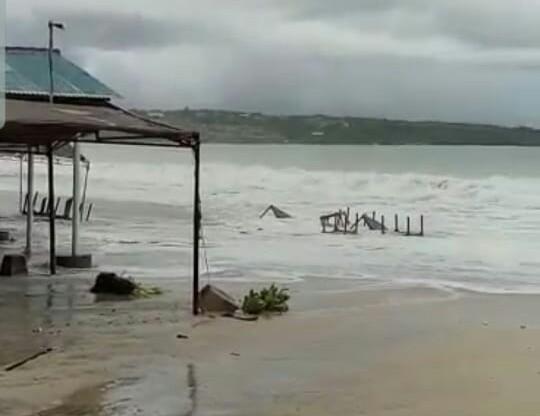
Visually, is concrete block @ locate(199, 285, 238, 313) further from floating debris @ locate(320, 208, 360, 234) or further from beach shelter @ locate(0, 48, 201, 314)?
floating debris @ locate(320, 208, 360, 234)

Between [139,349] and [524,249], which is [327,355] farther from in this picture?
[524,249]

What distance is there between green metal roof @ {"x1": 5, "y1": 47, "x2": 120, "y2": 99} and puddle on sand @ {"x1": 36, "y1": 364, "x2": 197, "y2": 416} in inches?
457

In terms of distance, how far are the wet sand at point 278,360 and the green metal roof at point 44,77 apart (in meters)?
5.87

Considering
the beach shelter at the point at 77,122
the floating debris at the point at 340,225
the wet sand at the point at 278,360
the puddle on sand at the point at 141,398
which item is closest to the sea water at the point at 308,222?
the floating debris at the point at 340,225

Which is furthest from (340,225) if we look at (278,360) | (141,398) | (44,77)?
(141,398)

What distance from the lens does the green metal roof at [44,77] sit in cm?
2183

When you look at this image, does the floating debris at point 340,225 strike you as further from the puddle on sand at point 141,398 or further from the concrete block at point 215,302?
the puddle on sand at point 141,398

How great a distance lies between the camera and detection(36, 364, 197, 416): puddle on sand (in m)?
8.82

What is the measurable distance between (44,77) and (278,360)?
41.5 ft

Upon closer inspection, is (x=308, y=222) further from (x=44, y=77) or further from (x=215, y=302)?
(x=215, y=302)

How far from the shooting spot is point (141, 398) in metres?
9.38

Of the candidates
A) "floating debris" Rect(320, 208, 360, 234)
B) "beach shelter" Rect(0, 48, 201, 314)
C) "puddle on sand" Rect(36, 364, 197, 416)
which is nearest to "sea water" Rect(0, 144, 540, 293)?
"floating debris" Rect(320, 208, 360, 234)

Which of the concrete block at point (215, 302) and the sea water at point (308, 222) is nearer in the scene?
the concrete block at point (215, 302)

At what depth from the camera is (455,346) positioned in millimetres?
13031
